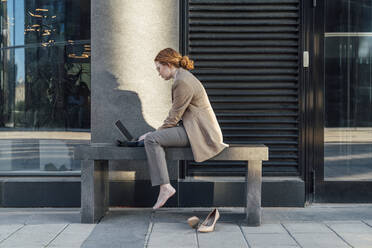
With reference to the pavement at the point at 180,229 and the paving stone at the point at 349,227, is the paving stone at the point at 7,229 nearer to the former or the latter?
the pavement at the point at 180,229

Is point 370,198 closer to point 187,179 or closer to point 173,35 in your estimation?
point 187,179

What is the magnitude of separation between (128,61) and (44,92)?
4.01 feet

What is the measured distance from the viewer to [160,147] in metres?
5.25

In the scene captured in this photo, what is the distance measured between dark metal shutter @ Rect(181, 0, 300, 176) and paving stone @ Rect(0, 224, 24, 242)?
213 centimetres

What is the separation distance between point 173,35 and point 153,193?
1952 mm

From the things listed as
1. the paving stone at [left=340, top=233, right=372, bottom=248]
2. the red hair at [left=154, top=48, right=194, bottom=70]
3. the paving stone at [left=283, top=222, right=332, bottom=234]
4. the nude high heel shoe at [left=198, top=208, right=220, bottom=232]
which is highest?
the red hair at [left=154, top=48, right=194, bottom=70]

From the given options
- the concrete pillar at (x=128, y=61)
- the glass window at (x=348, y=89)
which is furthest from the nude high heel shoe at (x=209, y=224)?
the glass window at (x=348, y=89)

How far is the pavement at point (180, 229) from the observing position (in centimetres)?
467

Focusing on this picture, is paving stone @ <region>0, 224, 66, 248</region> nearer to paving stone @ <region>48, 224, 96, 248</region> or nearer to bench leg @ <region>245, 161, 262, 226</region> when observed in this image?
paving stone @ <region>48, 224, 96, 248</region>

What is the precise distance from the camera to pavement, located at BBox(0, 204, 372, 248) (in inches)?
184

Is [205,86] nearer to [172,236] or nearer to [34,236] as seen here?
[172,236]

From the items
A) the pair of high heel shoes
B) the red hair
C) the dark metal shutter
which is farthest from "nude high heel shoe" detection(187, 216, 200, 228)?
the red hair

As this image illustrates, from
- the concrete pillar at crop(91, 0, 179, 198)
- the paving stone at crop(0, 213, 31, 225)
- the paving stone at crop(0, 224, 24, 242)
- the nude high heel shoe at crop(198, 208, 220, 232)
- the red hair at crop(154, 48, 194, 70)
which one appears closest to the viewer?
the paving stone at crop(0, 224, 24, 242)

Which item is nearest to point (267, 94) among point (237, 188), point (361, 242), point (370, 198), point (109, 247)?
point (237, 188)
